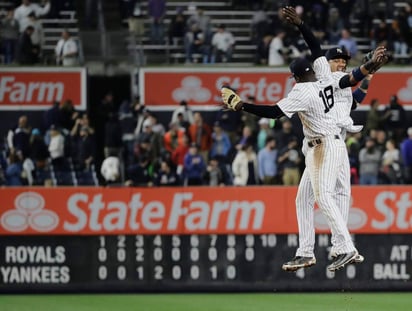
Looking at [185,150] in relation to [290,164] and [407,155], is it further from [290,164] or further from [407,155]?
[407,155]

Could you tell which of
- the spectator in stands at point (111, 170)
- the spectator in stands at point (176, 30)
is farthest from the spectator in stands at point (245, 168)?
the spectator in stands at point (176, 30)

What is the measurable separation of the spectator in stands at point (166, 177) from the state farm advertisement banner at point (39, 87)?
6.27 meters

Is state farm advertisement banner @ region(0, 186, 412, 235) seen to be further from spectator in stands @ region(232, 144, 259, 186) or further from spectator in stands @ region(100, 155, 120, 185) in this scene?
spectator in stands @ region(100, 155, 120, 185)

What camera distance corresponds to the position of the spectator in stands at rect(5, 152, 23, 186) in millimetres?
26141

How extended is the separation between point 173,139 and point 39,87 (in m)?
4.92

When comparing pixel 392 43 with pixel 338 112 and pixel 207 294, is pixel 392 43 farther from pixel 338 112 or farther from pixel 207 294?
pixel 338 112

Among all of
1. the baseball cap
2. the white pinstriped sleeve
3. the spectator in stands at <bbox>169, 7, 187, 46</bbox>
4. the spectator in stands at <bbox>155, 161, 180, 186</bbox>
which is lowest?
the spectator in stands at <bbox>155, 161, 180, 186</bbox>

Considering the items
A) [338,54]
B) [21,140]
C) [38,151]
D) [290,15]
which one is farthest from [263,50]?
[290,15]

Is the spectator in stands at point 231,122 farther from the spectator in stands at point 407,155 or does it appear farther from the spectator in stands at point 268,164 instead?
the spectator in stands at point 407,155

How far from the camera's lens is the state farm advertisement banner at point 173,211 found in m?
21.8

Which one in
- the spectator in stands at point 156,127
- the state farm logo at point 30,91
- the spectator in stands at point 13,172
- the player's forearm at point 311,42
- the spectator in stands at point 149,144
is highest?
the player's forearm at point 311,42

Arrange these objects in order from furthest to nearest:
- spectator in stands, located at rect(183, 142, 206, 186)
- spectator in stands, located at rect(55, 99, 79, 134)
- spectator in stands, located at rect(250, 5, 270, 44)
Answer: spectator in stands, located at rect(250, 5, 270, 44), spectator in stands, located at rect(55, 99, 79, 134), spectator in stands, located at rect(183, 142, 206, 186)

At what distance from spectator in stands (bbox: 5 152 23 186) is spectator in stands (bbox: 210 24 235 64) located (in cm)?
654

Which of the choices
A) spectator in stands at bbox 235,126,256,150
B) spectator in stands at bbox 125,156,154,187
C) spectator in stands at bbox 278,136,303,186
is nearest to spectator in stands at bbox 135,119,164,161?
spectator in stands at bbox 125,156,154,187
